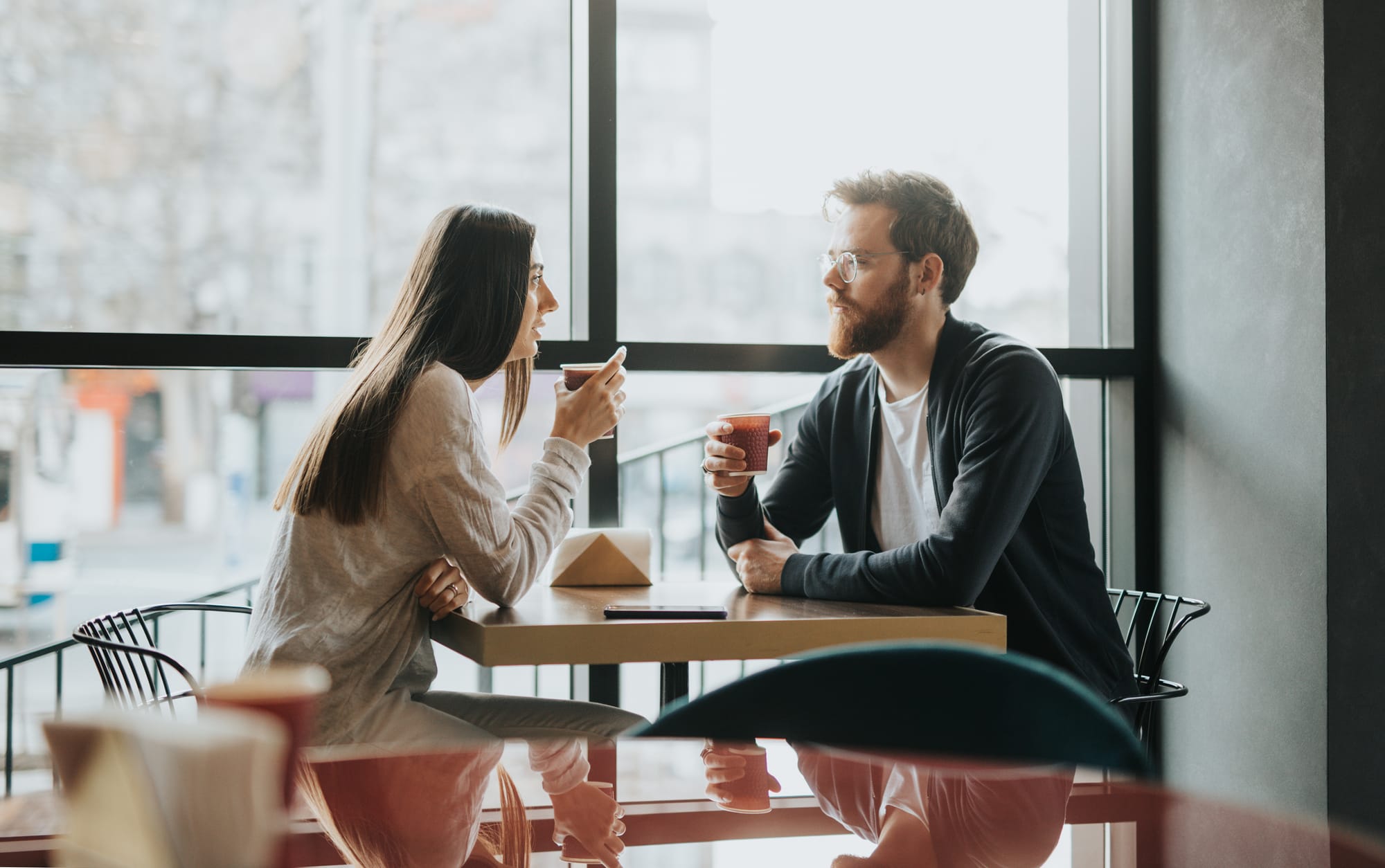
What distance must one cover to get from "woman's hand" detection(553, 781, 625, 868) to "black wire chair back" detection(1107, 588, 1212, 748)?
1349 millimetres

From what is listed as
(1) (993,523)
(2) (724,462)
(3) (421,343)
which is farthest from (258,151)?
(1) (993,523)

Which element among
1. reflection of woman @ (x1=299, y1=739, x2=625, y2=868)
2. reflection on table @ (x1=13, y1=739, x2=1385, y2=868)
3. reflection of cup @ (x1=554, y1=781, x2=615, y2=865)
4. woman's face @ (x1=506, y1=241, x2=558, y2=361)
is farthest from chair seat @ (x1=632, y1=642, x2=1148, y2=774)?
woman's face @ (x1=506, y1=241, x2=558, y2=361)

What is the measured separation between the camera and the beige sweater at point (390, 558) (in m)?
1.65

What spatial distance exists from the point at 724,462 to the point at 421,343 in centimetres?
60

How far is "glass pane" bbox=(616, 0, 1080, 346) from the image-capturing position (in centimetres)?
272

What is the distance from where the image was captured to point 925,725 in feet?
3.35

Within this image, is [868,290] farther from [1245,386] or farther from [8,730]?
[8,730]

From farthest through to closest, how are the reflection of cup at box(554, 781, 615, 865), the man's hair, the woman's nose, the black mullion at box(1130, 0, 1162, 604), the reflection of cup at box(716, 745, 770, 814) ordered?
1. the black mullion at box(1130, 0, 1162, 604)
2. the man's hair
3. the woman's nose
4. the reflection of cup at box(716, 745, 770, 814)
5. the reflection of cup at box(554, 781, 615, 865)

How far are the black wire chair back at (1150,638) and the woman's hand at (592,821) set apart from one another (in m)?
1.35

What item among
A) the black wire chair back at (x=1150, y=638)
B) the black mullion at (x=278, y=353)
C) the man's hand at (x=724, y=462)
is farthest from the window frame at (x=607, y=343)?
the man's hand at (x=724, y=462)

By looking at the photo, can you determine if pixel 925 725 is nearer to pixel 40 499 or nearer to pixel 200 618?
pixel 200 618

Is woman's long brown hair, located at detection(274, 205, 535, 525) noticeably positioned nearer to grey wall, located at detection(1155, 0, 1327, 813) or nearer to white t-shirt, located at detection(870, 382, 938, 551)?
white t-shirt, located at detection(870, 382, 938, 551)

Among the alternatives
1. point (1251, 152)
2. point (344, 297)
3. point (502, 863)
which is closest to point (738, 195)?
point (344, 297)

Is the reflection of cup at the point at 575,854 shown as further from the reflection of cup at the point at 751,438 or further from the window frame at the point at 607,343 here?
the window frame at the point at 607,343
